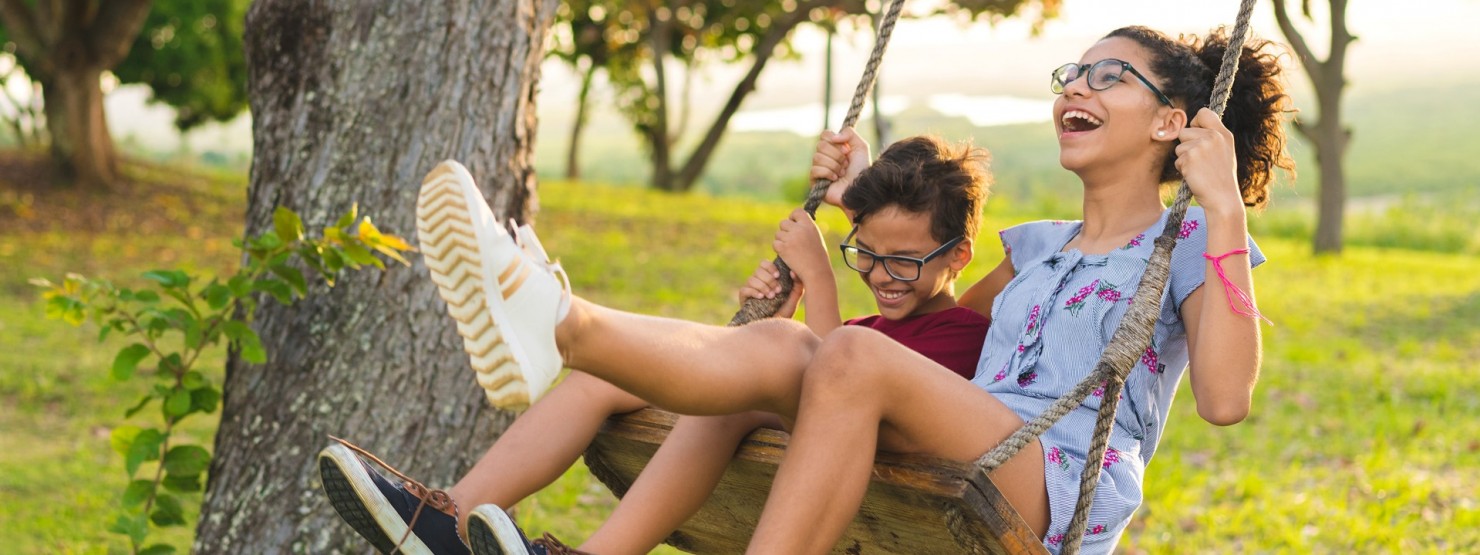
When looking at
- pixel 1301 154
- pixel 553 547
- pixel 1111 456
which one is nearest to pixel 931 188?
pixel 1111 456

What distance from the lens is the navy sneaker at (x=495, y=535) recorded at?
2318 mm

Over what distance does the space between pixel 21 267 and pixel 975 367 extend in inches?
348

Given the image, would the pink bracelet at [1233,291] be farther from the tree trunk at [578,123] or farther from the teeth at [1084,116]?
the tree trunk at [578,123]

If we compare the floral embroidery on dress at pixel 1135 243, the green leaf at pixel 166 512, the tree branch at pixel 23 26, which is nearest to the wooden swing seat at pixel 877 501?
the floral embroidery on dress at pixel 1135 243

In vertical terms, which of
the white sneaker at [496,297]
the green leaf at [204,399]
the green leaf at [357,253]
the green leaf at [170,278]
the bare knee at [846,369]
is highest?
the white sneaker at [496,297]

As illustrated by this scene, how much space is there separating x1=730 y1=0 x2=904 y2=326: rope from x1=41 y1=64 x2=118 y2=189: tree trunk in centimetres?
1140

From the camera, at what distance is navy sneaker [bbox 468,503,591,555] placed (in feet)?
7.61

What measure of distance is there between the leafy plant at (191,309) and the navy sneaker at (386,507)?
2.62ft

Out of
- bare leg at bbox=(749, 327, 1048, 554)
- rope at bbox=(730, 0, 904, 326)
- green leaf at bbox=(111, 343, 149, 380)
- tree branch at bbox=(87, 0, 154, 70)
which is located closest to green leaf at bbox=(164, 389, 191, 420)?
green leaf at bbox=(111, 343, 149, 380)

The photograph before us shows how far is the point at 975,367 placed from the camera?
9.95ft

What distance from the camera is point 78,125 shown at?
43.5ft

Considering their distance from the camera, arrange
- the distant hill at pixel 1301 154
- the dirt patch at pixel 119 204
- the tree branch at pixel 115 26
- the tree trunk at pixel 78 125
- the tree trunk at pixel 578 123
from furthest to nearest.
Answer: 1. the distant hill at pixel 1301 154
2. the tree trunk at pixel 578 123
3. the tree trunk at pixel 78 125
4. the tree branch at pixel 115 26
5. the dirt patch at pixel 119 204

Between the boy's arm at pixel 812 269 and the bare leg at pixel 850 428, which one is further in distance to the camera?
the boy's arm at pixel 812 269

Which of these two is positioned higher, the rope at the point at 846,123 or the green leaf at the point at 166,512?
the rope at the point at 846,123
